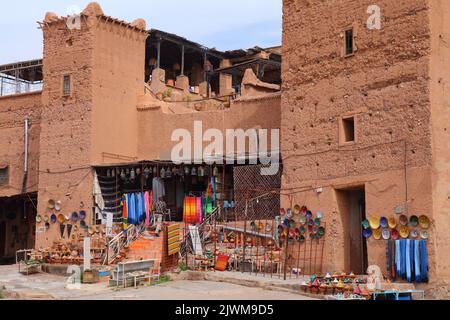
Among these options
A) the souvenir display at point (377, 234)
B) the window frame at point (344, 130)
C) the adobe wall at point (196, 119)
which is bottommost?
the souvenir display at point (377, 234)

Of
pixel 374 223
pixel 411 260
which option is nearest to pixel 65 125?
pixel 374 223

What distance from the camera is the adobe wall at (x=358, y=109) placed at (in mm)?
18516

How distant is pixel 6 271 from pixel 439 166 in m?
14.1

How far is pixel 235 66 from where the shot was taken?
34.7 metres

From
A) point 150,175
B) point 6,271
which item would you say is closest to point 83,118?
point 150,175

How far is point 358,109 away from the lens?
784 inches

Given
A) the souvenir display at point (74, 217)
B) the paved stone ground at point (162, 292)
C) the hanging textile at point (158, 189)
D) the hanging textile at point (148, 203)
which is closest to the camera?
the paved stone ground at point (162, 292)

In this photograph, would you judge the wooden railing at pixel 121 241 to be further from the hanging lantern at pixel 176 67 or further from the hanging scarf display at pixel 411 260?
the hanging lantern at pixel 176 67

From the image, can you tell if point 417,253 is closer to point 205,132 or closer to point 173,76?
point 205,132

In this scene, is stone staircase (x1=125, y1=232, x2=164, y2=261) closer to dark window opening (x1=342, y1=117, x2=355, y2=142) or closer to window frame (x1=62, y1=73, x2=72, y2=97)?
dark window opening (x1=342, y1=117, x2=355, y2=142)

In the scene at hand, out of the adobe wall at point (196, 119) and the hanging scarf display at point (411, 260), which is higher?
the adobe wall at point (196, 119)

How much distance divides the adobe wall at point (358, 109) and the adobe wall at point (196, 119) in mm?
3119

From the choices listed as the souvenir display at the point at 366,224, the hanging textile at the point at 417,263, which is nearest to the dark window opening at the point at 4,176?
the souvenir display at the point at 366,224

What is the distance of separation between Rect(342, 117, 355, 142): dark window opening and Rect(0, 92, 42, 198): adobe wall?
1359cm
